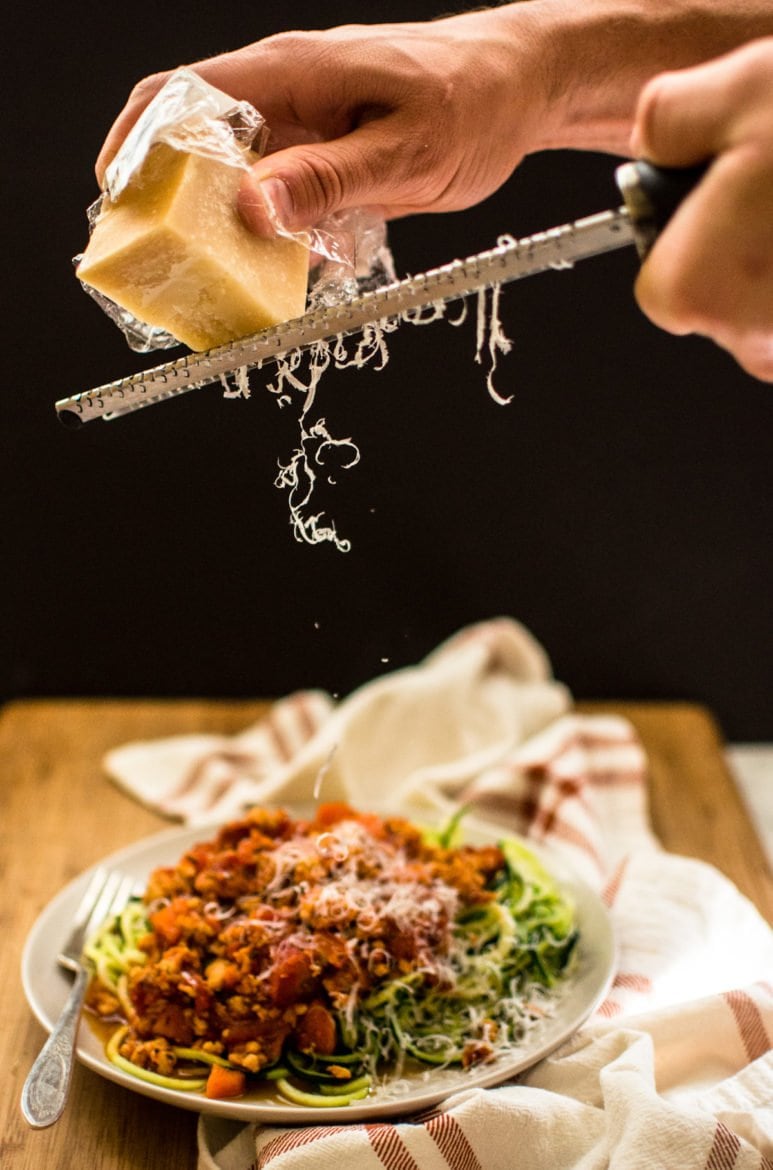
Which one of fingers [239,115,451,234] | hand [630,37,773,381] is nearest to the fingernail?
fingers [239,115,451,234]

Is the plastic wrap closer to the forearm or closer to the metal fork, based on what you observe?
the forearm

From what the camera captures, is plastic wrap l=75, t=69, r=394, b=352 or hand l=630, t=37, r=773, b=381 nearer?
hand l=630, t=37, r=773, b=381

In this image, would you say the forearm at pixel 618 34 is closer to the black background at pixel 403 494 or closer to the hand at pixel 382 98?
the hand at pixel 382 98

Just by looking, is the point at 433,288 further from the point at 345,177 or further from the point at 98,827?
the point at 98,827

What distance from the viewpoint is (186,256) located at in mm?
1044

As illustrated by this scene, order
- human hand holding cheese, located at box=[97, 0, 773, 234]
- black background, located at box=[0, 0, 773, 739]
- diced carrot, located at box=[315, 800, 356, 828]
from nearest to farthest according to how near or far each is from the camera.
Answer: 1. human hand holding cheese, located at box=[97, 0, 773, 234]
2. diced carrot, located at box=[315, 800, 356, 828]
3. black background, located at box=[0, 0, 773, 739]

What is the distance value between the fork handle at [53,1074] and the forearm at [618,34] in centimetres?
107

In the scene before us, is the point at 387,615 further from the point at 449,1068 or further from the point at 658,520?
the point at 449,1068

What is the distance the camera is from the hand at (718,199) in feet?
2.87

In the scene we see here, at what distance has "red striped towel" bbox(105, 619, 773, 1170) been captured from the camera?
1066 mm

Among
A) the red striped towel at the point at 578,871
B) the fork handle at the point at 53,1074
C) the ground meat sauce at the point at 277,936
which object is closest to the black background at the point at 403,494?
the red striped towel at the point at 578,871

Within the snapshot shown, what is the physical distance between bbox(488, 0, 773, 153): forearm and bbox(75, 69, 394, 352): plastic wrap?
0.86 ft

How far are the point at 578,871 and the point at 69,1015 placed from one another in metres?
0.65

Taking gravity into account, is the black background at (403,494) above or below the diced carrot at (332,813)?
above
